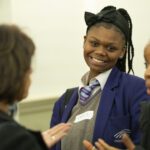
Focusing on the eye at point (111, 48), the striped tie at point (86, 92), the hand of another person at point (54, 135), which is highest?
the eye at point (111, 48)

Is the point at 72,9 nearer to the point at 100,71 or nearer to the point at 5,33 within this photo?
the point at 100,71

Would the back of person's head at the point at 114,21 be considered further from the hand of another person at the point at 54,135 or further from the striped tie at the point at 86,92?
the hand of another person at the point at 54,135

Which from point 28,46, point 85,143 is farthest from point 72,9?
point 28,46

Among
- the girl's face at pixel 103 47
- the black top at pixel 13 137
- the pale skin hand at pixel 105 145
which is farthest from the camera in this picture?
the girl's face at pixel 103 47

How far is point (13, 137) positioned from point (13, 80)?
0.62 ft

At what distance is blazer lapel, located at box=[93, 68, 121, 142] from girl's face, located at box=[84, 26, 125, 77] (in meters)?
0.07

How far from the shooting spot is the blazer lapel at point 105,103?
1706 mm

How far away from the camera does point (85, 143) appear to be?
5.24 feet

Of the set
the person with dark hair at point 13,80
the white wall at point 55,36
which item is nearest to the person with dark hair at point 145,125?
the person with dark hair at point 13,80

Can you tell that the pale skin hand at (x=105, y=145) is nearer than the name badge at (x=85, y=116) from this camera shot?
Yes

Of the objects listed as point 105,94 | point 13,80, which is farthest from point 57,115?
point 13,80

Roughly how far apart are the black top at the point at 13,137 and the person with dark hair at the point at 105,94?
2.09ft

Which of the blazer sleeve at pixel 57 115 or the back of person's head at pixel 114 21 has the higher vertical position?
the back of person's head at pixel 114 21

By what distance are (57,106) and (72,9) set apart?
1.41 m
